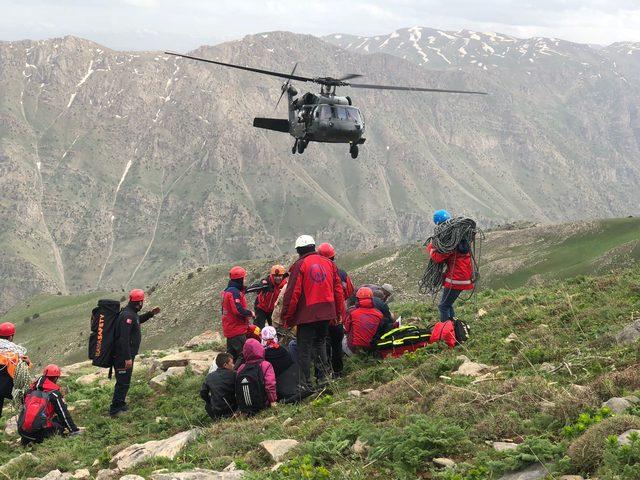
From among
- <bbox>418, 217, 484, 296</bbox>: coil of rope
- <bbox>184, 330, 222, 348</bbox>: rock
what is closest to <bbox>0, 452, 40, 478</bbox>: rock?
<bbox>418, 217, 484, 296</bbox>: coil of rope

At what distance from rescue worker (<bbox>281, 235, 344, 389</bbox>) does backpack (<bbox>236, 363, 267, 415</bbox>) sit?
0.84 m

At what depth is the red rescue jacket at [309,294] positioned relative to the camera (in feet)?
40.6

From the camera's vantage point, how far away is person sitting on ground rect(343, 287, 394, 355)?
14000mm

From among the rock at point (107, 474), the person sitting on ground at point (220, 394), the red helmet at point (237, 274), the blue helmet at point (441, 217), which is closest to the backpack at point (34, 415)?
the person sitting on ground at point (220, 394)

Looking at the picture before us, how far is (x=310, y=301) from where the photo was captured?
12.4 meters

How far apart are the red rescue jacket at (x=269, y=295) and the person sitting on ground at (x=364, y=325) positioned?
274 cm

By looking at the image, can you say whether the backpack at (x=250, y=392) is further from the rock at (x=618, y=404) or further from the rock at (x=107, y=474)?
the rock at (x=618, y=404)

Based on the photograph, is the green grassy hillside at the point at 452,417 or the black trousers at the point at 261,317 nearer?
the green grassy hillside at the point at 452,417

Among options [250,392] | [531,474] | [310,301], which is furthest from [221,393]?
[531,474]

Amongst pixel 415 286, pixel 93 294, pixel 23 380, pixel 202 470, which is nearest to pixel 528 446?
pixel 202 470

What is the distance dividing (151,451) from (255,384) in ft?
7.52

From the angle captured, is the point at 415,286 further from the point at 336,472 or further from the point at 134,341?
the point at 336,472

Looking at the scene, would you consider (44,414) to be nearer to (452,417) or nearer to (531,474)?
(452,417)

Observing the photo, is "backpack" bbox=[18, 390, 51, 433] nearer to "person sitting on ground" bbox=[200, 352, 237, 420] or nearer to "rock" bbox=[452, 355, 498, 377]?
"person sitting on ground" bbox=[200, 352, 237, 420]
